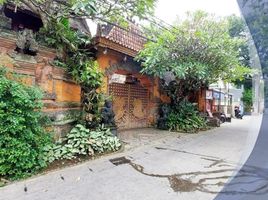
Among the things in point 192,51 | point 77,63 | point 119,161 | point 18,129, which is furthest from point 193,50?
point 18,129

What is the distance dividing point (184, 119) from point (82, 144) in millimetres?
6164

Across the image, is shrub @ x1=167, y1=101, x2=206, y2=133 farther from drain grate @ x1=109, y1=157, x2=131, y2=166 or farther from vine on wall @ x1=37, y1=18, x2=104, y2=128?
drain grate @ x1=109, y1=157, x2=131, y2=166

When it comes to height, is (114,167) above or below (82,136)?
below

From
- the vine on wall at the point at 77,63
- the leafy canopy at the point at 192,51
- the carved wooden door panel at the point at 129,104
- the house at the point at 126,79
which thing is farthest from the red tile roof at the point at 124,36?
the carved wooden door panel at the point at 129,104

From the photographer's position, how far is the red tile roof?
8.32m

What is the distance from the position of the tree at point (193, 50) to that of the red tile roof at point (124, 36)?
27.0 inches

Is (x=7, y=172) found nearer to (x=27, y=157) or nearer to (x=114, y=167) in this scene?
(x=27, y=157)

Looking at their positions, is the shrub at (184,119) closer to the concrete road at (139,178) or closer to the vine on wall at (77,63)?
the concrete road at (139,178)

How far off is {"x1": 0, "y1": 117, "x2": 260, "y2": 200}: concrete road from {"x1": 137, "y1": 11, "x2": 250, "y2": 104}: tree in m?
3.33

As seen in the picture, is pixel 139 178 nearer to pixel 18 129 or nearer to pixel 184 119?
pixel 18 129

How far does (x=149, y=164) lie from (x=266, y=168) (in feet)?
7.66

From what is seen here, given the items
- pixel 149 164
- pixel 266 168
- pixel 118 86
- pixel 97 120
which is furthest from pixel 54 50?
pixel 266 168

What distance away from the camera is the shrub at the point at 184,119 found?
1095cm

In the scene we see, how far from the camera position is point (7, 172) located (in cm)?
449
